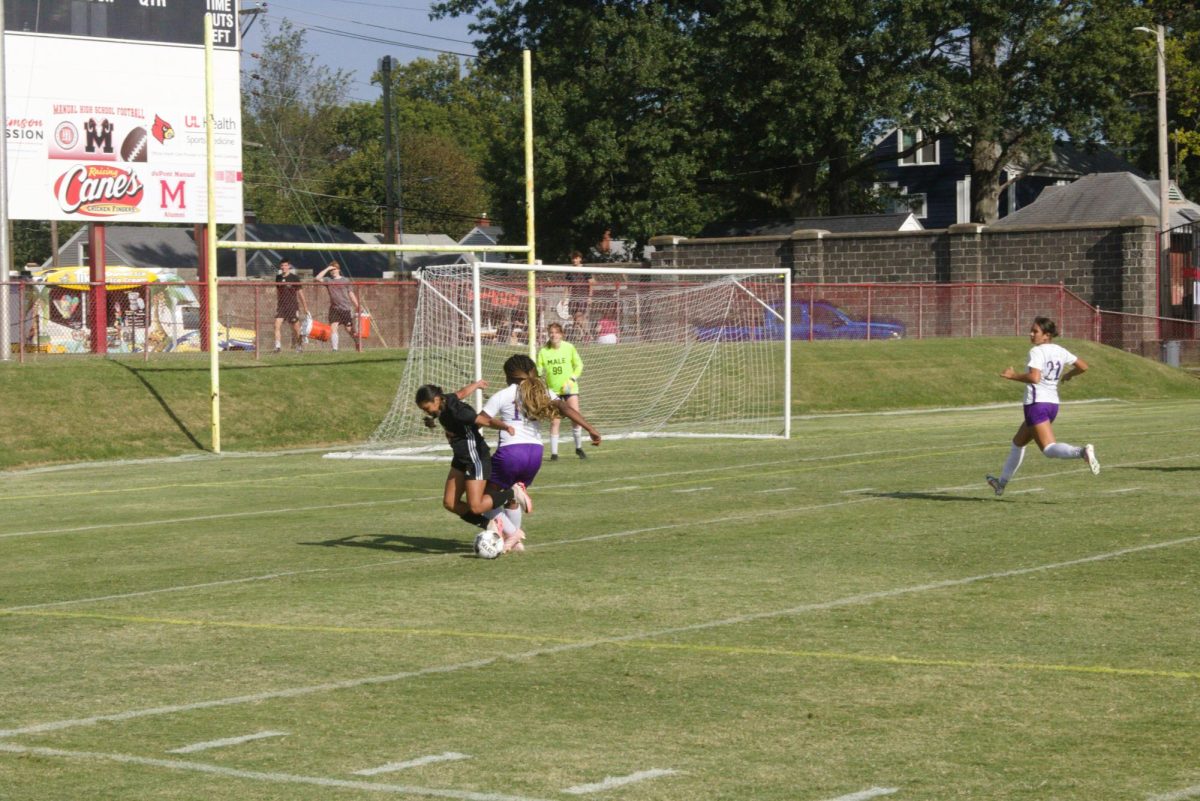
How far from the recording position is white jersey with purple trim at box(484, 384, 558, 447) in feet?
41.9

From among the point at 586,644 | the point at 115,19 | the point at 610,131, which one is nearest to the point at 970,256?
the point at 610,131

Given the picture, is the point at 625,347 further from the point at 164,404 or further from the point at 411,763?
the point at 411,763

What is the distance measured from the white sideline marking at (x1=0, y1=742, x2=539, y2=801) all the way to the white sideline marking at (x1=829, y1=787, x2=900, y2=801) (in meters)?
1.17

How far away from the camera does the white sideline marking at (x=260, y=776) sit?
6.29 m

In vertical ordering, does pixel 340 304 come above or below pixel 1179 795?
above

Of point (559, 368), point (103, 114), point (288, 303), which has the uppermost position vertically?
point (103, 114)

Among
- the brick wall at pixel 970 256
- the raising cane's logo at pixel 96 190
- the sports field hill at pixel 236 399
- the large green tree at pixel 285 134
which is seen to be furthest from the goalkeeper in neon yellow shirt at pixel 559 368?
the large green tree at pixel 285 134

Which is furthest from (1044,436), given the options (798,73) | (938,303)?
A: (798,73)

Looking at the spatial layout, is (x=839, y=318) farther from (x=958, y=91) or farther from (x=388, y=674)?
(x=388, y=674)

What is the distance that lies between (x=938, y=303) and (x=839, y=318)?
435 centimetres

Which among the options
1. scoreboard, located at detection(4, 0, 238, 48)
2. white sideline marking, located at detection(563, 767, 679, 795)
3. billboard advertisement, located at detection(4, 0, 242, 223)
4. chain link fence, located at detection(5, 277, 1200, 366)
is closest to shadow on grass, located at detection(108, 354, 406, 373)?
chain link fence, located at detection(5, 277, 1200, 366)

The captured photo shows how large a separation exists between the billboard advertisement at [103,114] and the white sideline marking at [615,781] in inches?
1096

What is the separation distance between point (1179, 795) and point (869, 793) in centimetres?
112

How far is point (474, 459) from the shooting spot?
1273 centimetres
